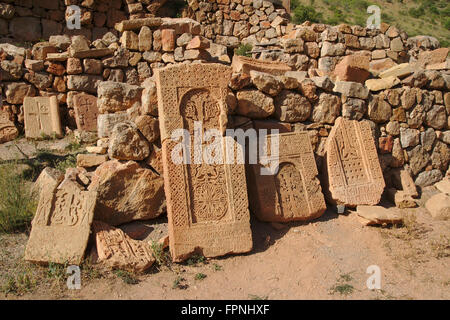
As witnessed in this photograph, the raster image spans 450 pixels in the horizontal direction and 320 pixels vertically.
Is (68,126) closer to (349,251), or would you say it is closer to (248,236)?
(248,236)

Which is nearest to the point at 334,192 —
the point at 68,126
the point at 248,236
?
the point at 248,236

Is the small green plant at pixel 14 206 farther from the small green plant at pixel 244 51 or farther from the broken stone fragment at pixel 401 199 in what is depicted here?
the small green plant at pixel 244 51

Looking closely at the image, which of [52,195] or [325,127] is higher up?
[325,127]

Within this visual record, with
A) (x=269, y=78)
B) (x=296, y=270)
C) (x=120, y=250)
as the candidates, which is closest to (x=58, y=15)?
(x=269, y=78)

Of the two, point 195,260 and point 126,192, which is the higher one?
point 126,192

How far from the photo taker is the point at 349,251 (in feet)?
13.2

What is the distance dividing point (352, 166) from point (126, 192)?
3.03 metres

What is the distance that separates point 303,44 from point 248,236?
5709mm

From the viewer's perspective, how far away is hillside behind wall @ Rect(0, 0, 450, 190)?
16.3 ft

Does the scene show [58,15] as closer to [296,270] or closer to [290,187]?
[290,187]

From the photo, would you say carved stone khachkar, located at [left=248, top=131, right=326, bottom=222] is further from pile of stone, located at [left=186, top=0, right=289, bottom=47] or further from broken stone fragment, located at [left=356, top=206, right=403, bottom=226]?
pile of stone, located at [left=186, top=0, right=289, bottom=47]

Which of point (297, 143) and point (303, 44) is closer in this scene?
point (297, 143)

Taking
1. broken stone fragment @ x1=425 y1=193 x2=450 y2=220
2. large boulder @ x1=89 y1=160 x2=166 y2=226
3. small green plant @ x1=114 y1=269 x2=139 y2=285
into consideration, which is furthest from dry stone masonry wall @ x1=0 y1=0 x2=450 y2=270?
broken stone fragment @ x1=425 y1=193 x2=450 y2=220

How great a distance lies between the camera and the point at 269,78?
187 inches
